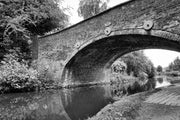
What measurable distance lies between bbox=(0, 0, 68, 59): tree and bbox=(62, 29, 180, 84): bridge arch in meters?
3.55

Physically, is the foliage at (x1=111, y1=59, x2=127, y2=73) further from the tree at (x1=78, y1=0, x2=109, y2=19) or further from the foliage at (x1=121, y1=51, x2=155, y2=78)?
the tree at (x1=78, y1=0, x2=109, y2=19)

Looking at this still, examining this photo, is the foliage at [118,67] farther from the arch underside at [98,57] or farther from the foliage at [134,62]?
the arch underside at [98,57]

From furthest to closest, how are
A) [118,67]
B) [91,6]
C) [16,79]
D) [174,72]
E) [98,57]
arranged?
[174,72] < [91,6] < [118,67] < [98,57] < [16,79]

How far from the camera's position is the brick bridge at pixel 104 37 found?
4.90 metres

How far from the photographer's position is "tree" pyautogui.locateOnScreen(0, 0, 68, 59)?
8.50 meters

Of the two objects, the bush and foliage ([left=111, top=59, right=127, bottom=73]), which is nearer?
the bush

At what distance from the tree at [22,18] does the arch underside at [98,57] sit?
3.51 m

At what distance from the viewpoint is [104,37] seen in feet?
21.8

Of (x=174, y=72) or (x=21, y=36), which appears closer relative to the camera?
(x=21, y=36)

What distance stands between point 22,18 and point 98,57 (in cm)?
570

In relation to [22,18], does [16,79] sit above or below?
below

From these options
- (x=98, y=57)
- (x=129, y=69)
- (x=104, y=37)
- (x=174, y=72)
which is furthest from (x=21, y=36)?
(x=174, y=72)

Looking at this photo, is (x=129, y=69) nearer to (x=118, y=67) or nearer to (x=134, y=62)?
(x=134, y=62)

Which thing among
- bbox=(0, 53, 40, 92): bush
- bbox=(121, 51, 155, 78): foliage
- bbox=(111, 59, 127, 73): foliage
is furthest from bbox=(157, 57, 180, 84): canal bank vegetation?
bbox=(0, 53, 40, 92): bush
